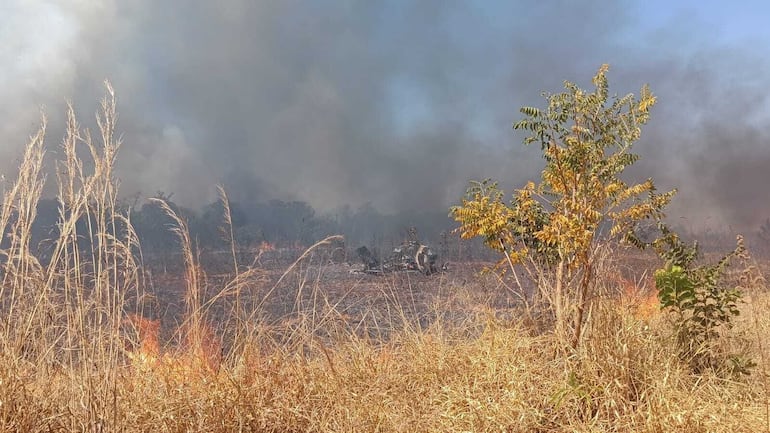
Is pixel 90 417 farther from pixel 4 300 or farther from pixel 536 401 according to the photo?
pixel 536 401

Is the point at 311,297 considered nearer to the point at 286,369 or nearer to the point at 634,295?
the point at 286,369

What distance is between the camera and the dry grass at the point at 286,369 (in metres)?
2.79

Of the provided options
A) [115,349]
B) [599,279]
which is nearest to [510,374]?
[599,279]

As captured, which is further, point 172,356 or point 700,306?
point 172,356

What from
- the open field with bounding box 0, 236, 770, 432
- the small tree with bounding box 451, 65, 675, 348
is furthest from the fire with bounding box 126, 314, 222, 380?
the small tree with bounding box 451, 65, 675, 348

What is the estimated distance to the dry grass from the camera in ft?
9.14

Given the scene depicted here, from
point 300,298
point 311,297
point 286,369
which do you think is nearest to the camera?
point 286,369

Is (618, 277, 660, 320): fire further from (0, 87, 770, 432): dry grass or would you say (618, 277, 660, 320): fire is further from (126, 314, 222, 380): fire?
(126, 314, 222, 380): fire

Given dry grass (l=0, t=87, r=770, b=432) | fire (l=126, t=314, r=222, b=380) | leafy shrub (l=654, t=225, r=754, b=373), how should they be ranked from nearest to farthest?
1. dry grass (l=0, t=87, r=770, b=432)
2. fire (l=126, t=314, r=222, b=380)
3. leafy shrub (l=654, t=225, r=754, b=373)

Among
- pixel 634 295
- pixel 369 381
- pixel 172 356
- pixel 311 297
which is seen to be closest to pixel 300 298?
pixel 311 297

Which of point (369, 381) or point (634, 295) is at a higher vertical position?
point (634, 295)

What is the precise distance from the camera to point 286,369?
150 inches

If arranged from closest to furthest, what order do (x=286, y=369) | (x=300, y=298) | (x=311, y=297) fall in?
(x=286, y=369)
(x=300, y=298)
(x=311, y=297)

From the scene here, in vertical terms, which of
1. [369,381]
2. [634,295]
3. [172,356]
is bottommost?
[369,381]
